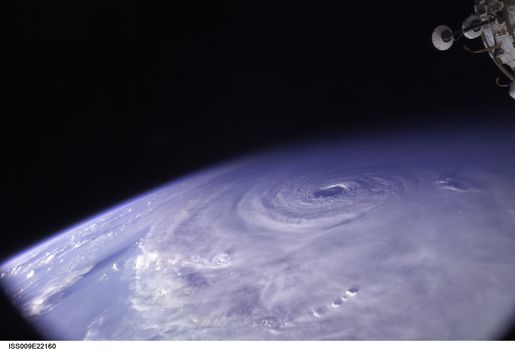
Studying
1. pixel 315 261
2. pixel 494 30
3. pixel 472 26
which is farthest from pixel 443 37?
pixel 315 261

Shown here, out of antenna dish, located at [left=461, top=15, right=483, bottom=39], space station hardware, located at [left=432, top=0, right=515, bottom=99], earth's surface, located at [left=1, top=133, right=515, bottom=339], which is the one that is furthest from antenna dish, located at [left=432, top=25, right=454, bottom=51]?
earth's surface, located at [left=1, top=133, right=515, bottom=339]

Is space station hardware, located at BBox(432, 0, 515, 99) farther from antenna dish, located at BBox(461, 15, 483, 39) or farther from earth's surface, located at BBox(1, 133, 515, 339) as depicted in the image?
earth's surface, located at BBox(1, 133, 515, 339)

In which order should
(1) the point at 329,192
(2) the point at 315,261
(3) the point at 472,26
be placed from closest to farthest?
(3) the point at 472,26, (2) the point at 315,261, (1) the point at 329,192

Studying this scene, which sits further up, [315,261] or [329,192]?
[329,192]

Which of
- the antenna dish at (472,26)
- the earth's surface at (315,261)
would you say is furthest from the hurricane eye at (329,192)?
the antenna dish at (472,26)

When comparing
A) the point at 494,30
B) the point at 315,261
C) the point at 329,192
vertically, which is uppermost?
the point at 494,30

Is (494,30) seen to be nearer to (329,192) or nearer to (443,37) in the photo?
(443,37)

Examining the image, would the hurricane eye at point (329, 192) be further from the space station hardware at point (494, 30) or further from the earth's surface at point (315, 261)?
the space station hardware at point (494, 30)
